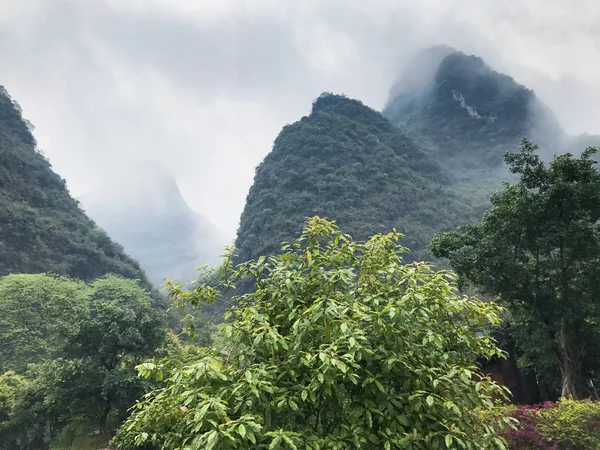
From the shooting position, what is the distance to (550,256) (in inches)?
451

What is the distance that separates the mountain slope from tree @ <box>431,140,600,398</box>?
27.8 m

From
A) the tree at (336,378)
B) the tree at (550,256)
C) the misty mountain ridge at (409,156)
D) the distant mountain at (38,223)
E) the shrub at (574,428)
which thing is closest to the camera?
the tree at (336,378)

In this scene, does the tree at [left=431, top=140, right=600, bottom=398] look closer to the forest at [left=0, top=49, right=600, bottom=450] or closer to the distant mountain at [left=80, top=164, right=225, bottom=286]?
the forest at [left=0, top=49, right=600, bottom=450]

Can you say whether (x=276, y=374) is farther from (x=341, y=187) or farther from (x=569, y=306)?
(x=341, y=187)

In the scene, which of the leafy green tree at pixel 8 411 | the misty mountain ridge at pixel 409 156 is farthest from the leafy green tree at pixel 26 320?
the misty mountain ridge at pixel 409 156

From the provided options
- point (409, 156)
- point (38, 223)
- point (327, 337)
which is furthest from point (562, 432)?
point (409, 156)

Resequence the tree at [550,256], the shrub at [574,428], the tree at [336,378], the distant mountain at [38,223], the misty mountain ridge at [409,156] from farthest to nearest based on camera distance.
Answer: the misty mountain ridge at [409,156]
the distant mountain at [38,223]
the tree at [550,256]
the shrub at [574,428]
the tree at [336,378]

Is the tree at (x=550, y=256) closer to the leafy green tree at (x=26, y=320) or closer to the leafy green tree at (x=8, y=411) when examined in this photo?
the leafy green tree at (x=8, y=411)

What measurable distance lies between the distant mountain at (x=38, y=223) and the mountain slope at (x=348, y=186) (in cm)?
1467

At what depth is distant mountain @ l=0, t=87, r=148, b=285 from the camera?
32406 mm

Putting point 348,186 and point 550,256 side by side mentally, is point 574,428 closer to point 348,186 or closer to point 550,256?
point 550,256

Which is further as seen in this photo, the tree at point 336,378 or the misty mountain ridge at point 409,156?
the misty mountain ridge at point 409,156

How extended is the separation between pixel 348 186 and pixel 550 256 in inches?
1493

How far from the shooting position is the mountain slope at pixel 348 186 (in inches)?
1746
